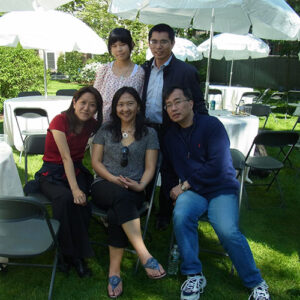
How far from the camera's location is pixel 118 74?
3570 millimetres

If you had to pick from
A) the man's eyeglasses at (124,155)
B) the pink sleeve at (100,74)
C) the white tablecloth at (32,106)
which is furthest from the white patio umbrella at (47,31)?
the man's eyeglasses at (124,155)

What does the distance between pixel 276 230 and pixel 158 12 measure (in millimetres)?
3750

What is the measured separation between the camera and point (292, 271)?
3.15 metres

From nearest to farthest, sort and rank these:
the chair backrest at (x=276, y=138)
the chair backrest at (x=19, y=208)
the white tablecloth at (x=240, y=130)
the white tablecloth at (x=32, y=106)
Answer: the chair backrest at (x=19, y=208) < the chair backrest at (x=276, y=138) < the white tablecloth at (x=240, y=130) < the white tablecloth at (x=32, y=106)

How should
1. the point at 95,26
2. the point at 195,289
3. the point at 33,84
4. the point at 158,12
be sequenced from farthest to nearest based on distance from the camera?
the point at 95,26 < the point at 33,84 < the point at 158,12 < the point at 195,289

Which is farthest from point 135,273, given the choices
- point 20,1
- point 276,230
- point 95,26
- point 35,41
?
point 95,26

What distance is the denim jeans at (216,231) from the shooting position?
104 inches

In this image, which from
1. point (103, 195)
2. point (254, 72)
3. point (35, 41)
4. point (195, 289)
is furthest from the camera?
point (254, 72)

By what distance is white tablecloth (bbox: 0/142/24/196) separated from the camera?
9.34 ft

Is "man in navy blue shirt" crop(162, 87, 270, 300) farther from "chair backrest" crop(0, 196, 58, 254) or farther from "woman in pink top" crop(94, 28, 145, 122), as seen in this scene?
"chair backrest" crop(0, 196, 58, 254)

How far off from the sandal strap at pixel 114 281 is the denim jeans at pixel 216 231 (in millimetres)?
523

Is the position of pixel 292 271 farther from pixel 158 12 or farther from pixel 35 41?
pixel 35 41

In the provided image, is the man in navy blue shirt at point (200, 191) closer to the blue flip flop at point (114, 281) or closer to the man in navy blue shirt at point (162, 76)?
the man in navy blue shirt at point (162, 76)

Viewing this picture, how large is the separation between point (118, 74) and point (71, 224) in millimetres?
1597
